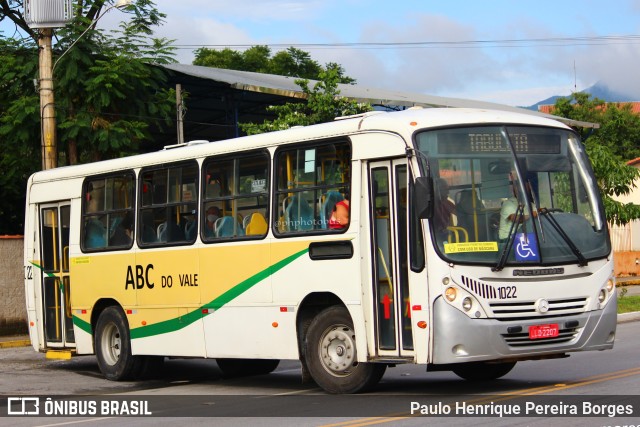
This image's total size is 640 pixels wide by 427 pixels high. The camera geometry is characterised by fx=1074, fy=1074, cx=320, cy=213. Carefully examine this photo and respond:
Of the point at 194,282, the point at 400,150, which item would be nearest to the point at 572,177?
the point at 400,150

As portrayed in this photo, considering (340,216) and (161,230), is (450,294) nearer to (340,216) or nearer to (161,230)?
(340,216)

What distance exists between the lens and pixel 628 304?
2655cm

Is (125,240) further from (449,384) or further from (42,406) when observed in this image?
(449,384)

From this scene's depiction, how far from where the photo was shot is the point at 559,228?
11516mm

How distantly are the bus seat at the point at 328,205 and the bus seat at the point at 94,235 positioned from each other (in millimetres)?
4930

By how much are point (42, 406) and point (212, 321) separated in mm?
2372

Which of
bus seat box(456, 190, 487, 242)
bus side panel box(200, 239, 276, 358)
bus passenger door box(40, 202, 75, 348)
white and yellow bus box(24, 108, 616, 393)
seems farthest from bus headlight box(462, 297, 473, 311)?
bus passenger door box(40, 202, 75, 348)

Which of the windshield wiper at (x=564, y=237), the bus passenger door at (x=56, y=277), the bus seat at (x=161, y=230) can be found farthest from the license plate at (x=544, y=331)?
the bus passenger door at (x=56, y=277)

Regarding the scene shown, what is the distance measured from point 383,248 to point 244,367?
4.85 meters

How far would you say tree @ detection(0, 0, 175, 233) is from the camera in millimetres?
24719

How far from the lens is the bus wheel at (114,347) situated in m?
15.6

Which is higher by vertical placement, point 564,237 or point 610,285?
point 564,237

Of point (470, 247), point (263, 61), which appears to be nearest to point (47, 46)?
point (470, 247)

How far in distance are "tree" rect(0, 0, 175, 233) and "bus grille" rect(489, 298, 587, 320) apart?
15.4 m
